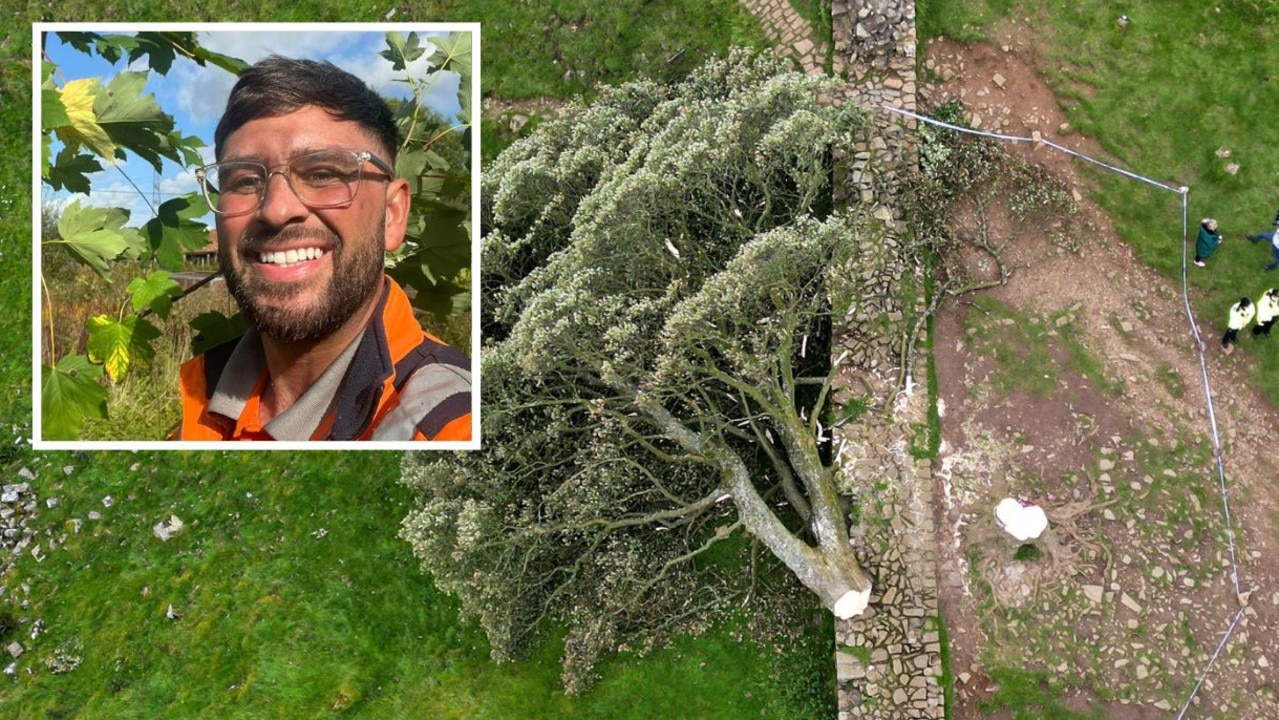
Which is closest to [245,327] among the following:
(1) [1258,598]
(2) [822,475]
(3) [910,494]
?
(2) [822,475]

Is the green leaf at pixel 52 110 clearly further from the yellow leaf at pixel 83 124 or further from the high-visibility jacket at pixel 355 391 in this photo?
the high-visibility jacket at pixel 355 391

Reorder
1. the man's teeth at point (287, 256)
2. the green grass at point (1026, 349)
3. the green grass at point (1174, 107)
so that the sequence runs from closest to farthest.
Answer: the man's teeth at point (287, 256), the green grass at point (1026, 349), the green grass at point (1174, 107)

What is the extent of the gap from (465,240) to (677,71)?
33.2 feet

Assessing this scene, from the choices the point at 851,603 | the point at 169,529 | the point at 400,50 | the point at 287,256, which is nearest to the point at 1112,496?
the point at 851,603

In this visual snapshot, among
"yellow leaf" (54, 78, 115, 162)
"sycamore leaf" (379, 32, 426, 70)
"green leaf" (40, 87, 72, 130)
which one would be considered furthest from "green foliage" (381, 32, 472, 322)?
"green leaf" (40, 87, 72, 130)

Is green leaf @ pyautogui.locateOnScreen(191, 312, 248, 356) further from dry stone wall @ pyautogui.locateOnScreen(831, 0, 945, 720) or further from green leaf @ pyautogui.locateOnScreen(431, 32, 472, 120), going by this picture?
dry stone wall @ pyautogui.locateOnScreen(831, 0, 945, 720)

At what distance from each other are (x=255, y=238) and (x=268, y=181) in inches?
25.5

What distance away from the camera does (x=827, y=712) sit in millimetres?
17141

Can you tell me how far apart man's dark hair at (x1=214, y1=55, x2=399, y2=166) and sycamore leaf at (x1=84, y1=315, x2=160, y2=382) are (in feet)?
7.83

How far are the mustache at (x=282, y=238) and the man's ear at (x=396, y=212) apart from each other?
2.84 ft

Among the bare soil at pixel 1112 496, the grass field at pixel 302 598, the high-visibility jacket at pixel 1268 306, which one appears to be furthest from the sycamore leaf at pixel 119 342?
the high-visibility jacket at pixel 1268 306

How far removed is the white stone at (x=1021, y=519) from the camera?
15.8 metres

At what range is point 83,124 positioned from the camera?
405 inches

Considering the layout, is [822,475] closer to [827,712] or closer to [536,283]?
[827,712]
